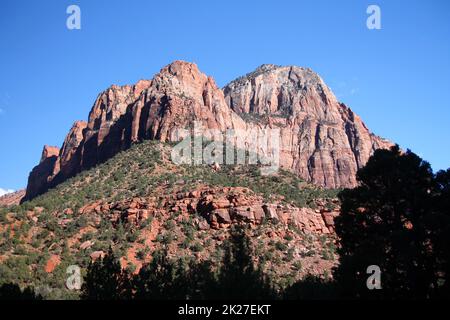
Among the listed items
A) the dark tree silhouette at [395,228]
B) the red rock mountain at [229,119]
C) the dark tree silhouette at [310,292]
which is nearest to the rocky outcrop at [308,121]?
the red rock mountain at [229,119]

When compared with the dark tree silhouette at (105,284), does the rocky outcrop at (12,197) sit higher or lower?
higher

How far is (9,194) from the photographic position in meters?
176

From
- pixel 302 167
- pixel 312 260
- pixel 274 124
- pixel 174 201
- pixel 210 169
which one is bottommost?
pixel 312 260

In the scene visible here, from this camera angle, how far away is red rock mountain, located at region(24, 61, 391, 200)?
317 feet

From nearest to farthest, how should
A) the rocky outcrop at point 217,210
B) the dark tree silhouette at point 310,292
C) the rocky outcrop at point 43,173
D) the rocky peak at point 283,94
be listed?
the dark tree silhouette at point 310,292, the rocky outcrop at point 217,210, the rocky outcrop at point 43,173, the rocky peak at point 283,94

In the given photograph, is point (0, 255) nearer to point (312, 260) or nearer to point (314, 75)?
point (312, 260)

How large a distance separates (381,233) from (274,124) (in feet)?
397

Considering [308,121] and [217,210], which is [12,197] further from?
[217,210]

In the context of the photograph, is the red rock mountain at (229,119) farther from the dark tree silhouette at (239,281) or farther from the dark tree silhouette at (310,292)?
the dark tree silhouette at (239,281)

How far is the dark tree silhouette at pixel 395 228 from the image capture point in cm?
2162

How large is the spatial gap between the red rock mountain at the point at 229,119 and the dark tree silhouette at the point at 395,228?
65.9m

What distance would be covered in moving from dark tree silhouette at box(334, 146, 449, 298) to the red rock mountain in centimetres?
6587

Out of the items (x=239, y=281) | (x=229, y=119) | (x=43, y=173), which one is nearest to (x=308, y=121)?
(x=229, y=119)
